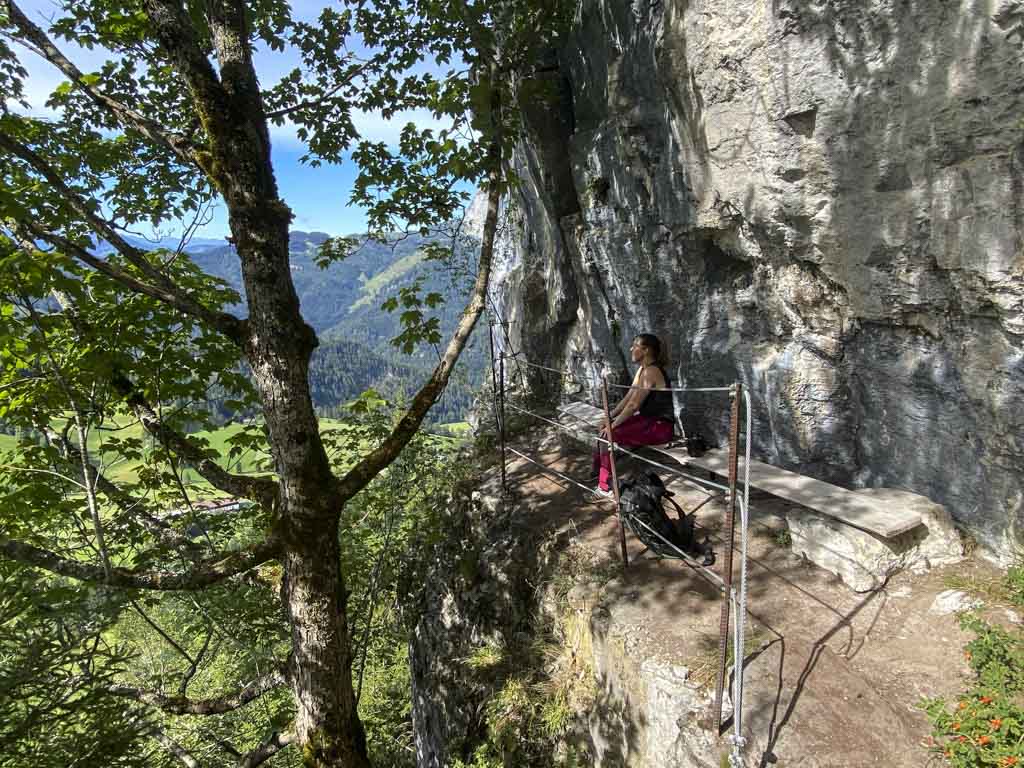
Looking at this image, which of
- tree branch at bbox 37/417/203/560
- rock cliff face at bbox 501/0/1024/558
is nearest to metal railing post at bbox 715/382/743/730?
rock cliff face at bbox 501/0/1024/558

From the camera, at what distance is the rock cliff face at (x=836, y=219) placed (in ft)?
13.0

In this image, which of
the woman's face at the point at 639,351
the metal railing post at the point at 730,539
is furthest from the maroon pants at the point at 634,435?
the metal railing post at the point at 730,539

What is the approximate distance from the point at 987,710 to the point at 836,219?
3.99 metres

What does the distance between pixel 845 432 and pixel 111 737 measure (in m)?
6.53

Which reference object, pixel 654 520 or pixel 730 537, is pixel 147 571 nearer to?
pixel 730 537

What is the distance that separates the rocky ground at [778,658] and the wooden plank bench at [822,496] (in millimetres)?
487

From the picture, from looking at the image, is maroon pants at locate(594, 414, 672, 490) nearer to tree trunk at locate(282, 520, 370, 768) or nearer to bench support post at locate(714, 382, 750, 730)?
bench support post at locate(714, 382, 750, 730)

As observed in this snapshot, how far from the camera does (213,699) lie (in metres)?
4.59

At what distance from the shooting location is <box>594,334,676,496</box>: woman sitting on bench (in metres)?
6.55

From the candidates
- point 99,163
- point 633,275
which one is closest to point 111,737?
point 99,163

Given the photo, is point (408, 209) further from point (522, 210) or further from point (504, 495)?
point (522, 210)

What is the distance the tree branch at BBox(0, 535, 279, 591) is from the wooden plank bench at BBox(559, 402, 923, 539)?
467cm

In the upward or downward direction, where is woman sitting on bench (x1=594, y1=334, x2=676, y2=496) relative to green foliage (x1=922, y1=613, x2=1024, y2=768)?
upward

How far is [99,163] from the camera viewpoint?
5.41m
